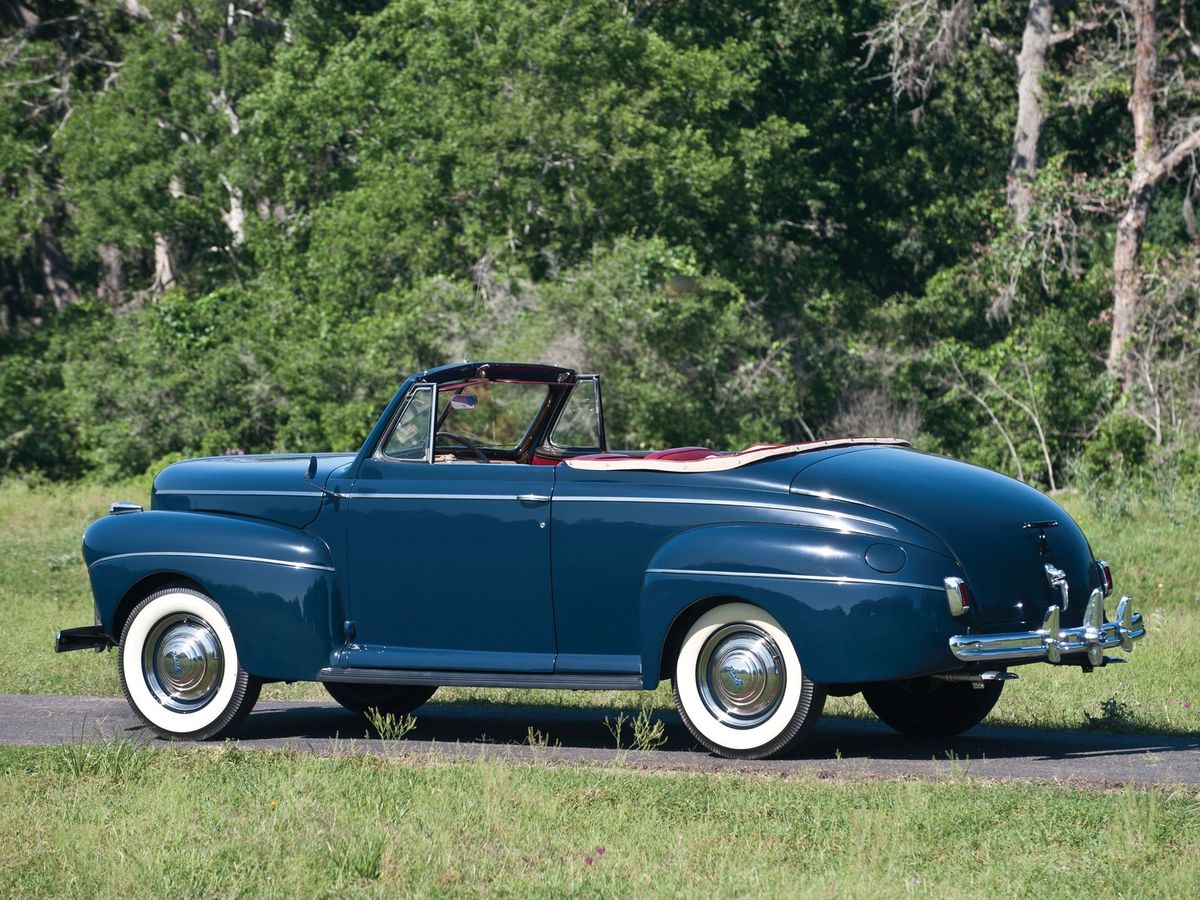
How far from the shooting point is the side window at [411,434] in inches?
348

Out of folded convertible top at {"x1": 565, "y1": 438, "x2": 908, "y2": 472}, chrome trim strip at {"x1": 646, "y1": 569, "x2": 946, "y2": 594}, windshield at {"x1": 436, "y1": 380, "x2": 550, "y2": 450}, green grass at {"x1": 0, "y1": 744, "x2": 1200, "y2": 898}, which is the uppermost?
windshield at {"x1": 436, "y1": 380, "x2": 550, "y2": 450}

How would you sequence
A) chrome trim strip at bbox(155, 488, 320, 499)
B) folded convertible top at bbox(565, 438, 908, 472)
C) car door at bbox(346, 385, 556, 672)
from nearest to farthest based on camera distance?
folded convertible top at bbox(565, 438, 908, 472)
car door at bbox(346, 385, 556, 672)
chrome trim strip at bbox(155, 488, 320, 499)

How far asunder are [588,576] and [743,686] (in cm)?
89

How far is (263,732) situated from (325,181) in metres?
23.4

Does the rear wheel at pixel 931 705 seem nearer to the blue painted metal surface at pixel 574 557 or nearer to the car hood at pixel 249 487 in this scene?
the blue painted metal surface at pixel 574 557

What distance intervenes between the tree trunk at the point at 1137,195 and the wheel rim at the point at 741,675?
69.4ft

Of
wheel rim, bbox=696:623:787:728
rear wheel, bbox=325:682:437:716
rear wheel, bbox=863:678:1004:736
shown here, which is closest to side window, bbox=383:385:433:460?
rear wheel, bbox=325:682:437:716

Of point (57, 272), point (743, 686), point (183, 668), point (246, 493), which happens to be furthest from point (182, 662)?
point (57, 272)

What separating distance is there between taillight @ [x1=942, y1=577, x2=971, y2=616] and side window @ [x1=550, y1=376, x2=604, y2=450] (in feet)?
8.92

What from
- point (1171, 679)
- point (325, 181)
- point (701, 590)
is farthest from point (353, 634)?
point (325, 181)

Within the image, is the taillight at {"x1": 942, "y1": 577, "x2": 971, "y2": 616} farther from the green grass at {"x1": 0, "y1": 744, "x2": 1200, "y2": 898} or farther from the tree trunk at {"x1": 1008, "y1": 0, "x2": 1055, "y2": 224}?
the tree trunk at {"x1": 1008, "y1": 0, "x2": 1055, "y2": 224}

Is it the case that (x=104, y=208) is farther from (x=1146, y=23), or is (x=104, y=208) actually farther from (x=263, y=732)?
(x=263, y=732)

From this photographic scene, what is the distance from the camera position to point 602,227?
92.8 feet

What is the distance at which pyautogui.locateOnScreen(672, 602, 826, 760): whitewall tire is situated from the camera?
7812 mm
